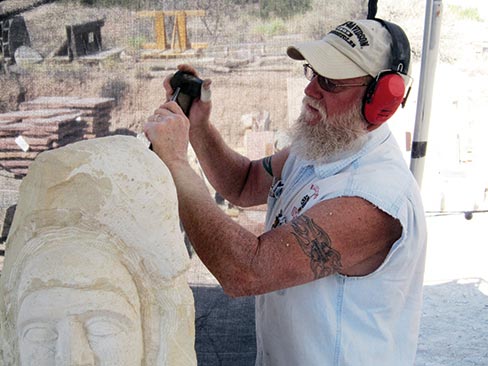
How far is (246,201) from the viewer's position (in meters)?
2.17

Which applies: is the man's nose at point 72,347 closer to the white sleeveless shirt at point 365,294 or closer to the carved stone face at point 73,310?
the carved stone face at point 73,310

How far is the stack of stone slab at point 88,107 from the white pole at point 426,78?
60.8 inches

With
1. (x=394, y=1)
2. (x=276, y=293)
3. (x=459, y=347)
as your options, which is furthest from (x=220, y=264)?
(x=394, y=1)

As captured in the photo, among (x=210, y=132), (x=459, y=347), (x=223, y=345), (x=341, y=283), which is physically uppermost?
(x=210, y=132)

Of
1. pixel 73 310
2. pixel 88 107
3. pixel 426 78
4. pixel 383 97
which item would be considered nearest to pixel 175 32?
pixel 88 107

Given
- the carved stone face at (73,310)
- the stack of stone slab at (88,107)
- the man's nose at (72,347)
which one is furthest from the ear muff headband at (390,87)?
the stack of stone slab at (88,107)

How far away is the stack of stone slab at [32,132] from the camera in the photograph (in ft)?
8.45

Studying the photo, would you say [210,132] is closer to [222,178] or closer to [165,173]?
[222,178]

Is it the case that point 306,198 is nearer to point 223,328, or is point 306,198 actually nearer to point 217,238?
point 217,238

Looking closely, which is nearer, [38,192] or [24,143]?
[38,192]

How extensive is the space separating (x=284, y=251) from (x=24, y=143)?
5.73 feet

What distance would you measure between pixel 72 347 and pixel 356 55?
1140 millimetres

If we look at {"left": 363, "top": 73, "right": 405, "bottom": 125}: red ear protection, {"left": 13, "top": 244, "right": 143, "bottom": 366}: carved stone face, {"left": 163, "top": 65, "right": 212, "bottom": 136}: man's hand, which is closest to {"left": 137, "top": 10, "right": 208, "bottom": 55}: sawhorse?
{"left": 163, "top": 65, "right": 212, "bottom": 136}: man's hand

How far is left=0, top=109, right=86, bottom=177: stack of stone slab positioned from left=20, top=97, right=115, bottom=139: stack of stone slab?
0.07 feet
